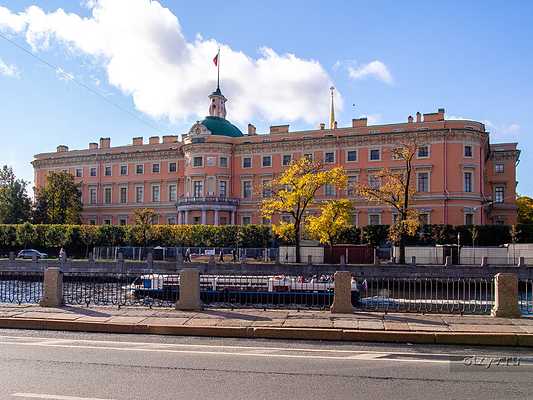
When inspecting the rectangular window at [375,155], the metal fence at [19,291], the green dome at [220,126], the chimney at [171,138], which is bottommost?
the metal fence at [19,291]

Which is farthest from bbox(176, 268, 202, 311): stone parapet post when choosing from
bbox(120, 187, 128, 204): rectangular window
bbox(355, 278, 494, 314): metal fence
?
bbox(120, 187, 128, 204): rectangular window

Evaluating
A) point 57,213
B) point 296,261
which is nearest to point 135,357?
point 296,261

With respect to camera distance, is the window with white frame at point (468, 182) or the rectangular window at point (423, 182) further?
the rectangular window at point (423, 182)

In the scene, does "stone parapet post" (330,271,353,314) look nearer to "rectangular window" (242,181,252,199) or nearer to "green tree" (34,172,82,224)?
"rectangular window" (242,181,252,199)

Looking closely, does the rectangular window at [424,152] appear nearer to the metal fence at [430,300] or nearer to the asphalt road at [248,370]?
the metal fence at [430,300]

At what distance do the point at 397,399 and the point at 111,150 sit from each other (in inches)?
3633

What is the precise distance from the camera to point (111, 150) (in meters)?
94.9

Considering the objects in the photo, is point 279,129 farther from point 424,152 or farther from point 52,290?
point 52,290

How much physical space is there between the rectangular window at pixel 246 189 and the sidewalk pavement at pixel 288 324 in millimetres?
67737

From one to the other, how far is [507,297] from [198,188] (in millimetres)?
70969

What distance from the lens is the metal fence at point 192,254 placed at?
57.0 metres

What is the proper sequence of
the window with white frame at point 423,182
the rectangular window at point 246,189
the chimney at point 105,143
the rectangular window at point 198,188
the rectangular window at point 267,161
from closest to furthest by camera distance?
the window with white frame at point 423,182 < the rectangular window at point 267,161 < the rectangular window at point 198,188 < the rectangular window at point 246,189 < the chimney at point 105,143

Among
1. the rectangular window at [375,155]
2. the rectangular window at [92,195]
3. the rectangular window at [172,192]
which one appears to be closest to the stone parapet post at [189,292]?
the rectangular window at [375,155]

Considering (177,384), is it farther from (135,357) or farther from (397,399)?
(397,399)
